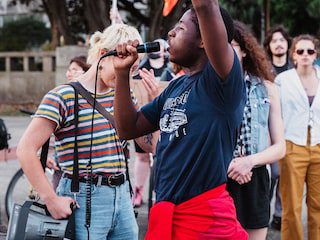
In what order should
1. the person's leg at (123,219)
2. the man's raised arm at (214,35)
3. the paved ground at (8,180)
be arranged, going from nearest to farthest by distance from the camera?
the man's raised arm at (214,35) → the person's leg at (123,219) → the paved ground at (8,180)

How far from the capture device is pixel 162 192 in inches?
105

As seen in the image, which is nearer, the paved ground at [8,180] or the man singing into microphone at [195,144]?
the man singing into microphone at [195,144]

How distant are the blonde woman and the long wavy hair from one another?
3.37ft

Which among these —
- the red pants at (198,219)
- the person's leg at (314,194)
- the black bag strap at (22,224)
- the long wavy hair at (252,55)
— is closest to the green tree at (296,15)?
the person's leg at (314,194)

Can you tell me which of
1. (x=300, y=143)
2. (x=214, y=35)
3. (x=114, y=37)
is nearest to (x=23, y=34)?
(x=300, y=143)

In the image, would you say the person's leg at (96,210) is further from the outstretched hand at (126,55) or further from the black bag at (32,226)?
the outstretched hand at (126,55)

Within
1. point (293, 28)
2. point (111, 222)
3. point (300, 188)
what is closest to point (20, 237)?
point (111, 222)

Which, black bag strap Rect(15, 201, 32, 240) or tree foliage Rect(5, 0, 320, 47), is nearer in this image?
black bag strap Rect(15, 201, 32, 240)

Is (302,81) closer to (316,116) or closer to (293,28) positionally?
(316,116)

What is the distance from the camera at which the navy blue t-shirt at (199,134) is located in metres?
2.49

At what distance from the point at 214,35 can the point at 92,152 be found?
1.12 metres

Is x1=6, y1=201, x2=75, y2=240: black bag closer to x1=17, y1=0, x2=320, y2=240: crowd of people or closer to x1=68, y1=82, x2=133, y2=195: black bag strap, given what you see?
x1=17, y1=0, x2=320, y2=240: crowd of people

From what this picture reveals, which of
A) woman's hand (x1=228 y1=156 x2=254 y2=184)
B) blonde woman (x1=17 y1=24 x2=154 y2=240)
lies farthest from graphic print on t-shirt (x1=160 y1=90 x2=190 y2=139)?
woman's hand (x1=228 y1=156 x2=254 y2=184)

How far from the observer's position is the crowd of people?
99.3 inches
